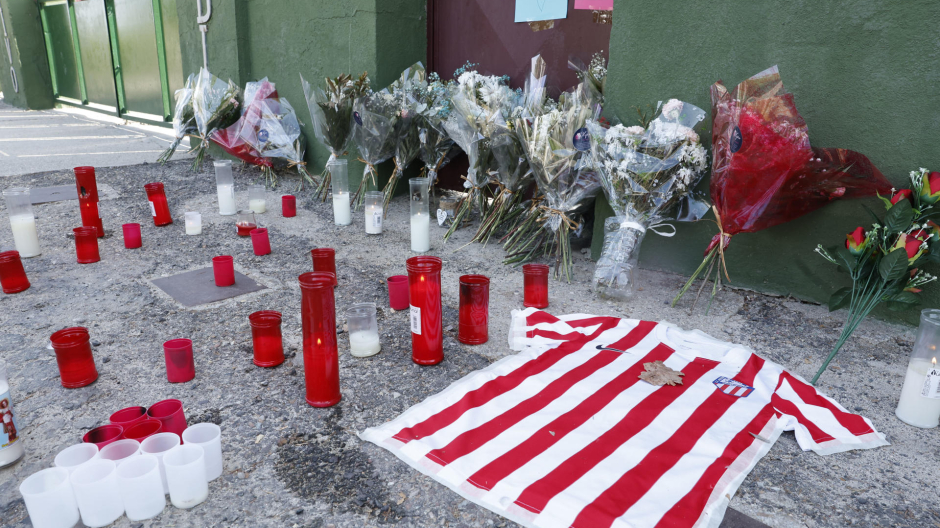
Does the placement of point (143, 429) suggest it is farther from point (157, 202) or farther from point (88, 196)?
point (157, 202)

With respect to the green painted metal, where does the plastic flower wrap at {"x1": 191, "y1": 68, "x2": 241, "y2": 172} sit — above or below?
below

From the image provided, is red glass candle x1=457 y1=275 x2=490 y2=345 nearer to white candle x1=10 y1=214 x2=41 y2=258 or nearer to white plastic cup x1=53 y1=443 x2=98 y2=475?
white plastic cup x1=53 y1=443 x2=98 y2=475

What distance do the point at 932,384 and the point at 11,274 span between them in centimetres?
444

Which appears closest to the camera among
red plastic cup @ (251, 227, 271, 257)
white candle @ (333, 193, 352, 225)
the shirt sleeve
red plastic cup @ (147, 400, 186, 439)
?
red plastic cup @ (147, 400, 186, 439)

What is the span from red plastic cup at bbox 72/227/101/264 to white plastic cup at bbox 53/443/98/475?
2426 mm

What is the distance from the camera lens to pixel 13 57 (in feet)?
42.0

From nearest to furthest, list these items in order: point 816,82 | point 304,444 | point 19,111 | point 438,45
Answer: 1. point 304,444
2. point 816,82
3. point 438,45
4. point 19,111

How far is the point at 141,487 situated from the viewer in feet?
5.33

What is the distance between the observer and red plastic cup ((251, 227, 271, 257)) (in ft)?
12.9

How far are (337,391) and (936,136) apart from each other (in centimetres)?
304

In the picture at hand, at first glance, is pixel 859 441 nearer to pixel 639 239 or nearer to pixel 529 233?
pixel 639 239

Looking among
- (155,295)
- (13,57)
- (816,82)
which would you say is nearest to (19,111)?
(13,57)

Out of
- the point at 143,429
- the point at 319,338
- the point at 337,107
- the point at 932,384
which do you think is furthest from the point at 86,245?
the point at 932,384

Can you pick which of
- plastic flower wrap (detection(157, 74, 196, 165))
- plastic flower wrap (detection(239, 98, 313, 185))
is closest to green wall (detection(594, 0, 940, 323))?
plastic flower wrap (detection(239, 98, 313, 185))
